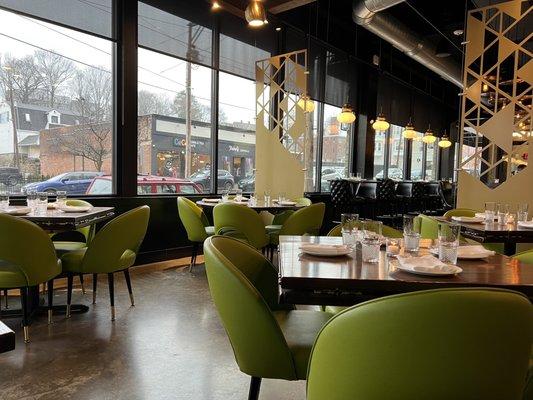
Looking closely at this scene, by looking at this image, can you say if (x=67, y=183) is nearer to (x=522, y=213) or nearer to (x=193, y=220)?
(x=193, y=220)

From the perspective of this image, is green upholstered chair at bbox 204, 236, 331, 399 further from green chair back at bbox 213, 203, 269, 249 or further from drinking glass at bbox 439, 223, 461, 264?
green chair back at bbox 213, 203, 269, 249

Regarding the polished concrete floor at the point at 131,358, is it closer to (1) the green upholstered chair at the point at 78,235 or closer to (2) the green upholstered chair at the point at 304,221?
(1) the green upholstered chair at the point at 78,235

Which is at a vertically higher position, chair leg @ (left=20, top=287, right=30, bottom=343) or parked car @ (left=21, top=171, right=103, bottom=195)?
parked car @ (left=21, top=171, right=103, bottom=195)

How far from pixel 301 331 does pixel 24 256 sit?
74.8 inches

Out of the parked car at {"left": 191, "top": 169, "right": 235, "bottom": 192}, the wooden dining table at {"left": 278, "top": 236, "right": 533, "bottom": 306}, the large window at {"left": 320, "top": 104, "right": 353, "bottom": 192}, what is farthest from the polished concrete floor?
the large window at {"left": 320, "top": 104, "right": 353, "bottom": 192}

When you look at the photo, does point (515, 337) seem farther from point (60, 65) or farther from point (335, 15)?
point (335, 15)

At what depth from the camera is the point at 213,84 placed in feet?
20.3

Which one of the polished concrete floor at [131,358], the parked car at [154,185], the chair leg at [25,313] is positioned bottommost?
the polished concrete floor at [131,358]

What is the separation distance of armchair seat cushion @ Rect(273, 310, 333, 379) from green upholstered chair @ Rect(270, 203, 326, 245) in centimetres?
221

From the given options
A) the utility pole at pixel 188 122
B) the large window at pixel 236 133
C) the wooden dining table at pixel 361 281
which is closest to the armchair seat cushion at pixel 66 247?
the wooden dining table at pixel 361 281

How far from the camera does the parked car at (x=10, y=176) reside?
4.16 meters

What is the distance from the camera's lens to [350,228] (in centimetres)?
196

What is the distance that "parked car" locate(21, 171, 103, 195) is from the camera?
4.43m

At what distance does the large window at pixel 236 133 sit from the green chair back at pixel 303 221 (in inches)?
98.5
